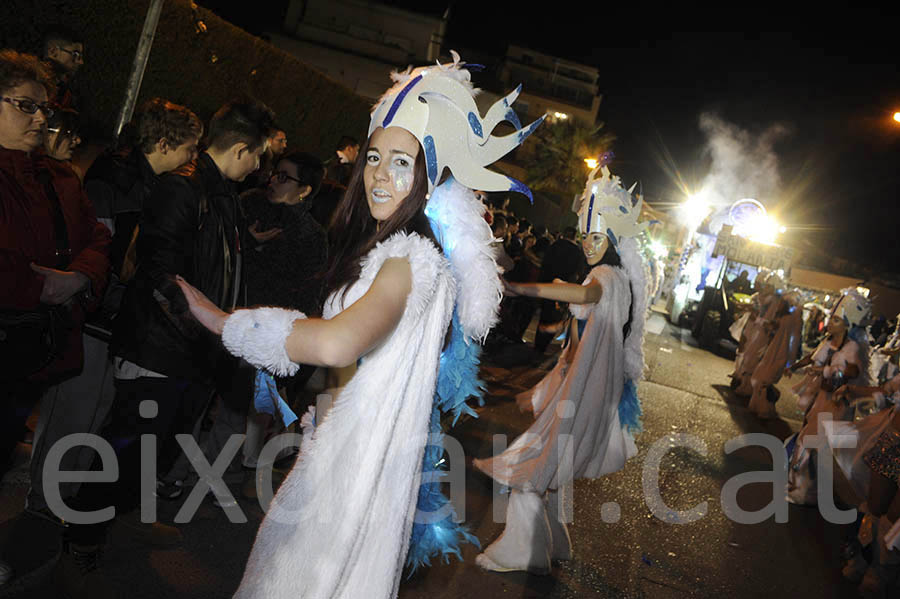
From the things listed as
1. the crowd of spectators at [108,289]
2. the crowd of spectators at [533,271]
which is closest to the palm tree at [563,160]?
the crowd of spectators at [533,271]

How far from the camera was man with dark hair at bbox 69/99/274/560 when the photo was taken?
2.92 metres

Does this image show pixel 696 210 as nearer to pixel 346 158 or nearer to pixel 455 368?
pixel 346 158

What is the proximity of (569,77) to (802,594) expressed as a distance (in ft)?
184

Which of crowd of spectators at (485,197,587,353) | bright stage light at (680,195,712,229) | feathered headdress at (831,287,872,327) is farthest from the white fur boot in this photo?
bright stage light at (680,195,712,229)

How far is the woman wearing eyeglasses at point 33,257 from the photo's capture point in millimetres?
2740

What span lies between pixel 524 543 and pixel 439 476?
6.45 ft

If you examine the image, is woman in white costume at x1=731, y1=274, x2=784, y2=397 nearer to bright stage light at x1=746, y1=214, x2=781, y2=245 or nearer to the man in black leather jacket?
the man in black leather jacket

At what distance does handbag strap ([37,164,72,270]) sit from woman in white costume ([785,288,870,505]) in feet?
23.6

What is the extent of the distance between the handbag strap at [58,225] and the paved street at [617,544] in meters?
1.35

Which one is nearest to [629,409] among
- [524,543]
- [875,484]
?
[524,543]

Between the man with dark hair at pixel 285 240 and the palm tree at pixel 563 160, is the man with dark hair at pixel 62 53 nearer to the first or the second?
the man with dark hair at pixel 285 240

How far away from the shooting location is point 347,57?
32.8m

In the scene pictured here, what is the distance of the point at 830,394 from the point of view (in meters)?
7.36

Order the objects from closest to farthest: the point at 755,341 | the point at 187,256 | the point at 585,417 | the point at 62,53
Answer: the point at 187,256 < the point at 585,417 < the point at 62,53 < the point at 755,341
